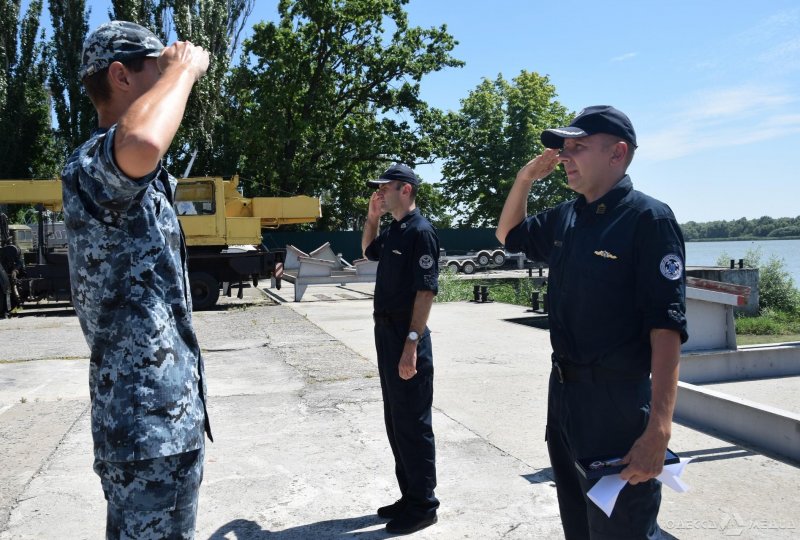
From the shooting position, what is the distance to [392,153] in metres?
34.2

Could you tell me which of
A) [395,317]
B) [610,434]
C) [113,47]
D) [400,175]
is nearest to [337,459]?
[395,317]

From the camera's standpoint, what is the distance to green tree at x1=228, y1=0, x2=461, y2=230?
3172 centimetres

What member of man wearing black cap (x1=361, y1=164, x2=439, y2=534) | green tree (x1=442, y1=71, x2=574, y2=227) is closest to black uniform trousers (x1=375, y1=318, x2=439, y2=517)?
man wearing black cap (x1=361, y1=164, x2=439, y2=534)

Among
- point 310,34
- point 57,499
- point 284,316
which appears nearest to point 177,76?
point 57,499

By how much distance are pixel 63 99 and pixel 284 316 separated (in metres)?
22.2

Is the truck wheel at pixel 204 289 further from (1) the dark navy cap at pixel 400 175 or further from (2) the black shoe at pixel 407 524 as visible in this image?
(2) the black shoe at pixel 407 524

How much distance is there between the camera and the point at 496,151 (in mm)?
43969

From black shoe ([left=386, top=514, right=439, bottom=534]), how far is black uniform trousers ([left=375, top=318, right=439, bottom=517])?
0.03 metres

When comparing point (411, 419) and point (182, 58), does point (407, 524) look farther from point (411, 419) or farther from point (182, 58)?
point (182, 58)

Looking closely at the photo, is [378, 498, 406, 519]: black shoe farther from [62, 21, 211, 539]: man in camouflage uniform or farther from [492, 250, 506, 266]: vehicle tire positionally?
[492, 250, 506, 266]: vehicle tire

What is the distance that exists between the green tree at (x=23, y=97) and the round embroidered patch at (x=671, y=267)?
32461 millimetres

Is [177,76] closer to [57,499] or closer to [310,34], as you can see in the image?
[57,499]

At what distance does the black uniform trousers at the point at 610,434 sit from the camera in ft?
7.10

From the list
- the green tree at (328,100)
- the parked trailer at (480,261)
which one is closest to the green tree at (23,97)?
the green tree at (328,100)
